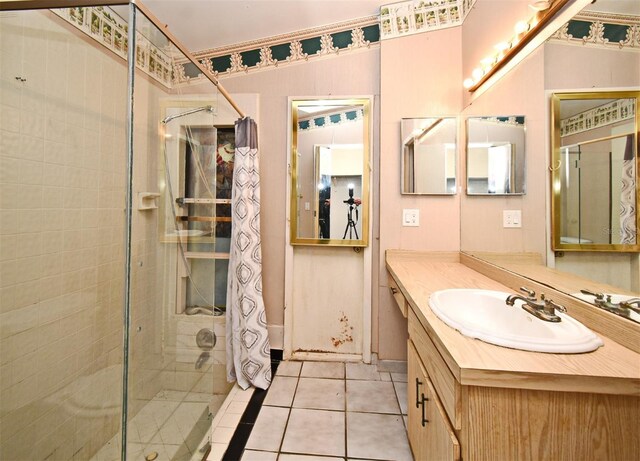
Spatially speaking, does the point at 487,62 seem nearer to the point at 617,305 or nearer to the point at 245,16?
the point at 617,305

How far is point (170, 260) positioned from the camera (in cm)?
127

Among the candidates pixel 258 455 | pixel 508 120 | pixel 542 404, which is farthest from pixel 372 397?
pixel 508 120

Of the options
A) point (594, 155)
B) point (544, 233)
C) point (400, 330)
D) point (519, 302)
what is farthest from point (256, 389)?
point (594, 155)

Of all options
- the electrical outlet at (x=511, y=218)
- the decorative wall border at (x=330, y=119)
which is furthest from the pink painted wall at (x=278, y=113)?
the electrical outlet at (x=511, y=218)

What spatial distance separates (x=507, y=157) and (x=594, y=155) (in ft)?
2.16

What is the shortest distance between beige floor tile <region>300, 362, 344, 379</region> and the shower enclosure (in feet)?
2.47

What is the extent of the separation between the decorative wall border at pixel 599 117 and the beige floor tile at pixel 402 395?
154cm

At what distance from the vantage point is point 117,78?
1.15 metres

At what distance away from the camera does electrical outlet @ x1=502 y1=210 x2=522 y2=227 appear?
130cm

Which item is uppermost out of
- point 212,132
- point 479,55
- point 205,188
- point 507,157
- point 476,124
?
point 479,55

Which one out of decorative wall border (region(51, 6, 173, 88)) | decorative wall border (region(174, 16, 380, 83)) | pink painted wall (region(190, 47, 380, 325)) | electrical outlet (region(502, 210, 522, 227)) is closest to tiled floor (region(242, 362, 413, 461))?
pink painted wall (region(190, 47, 380, 325))

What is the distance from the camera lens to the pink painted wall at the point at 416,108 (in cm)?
187

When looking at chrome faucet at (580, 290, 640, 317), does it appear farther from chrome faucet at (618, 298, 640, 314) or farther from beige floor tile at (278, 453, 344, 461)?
beige floor tile at (278, 453, 344, 461)

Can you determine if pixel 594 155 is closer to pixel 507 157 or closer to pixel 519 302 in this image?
pixel 519 302
